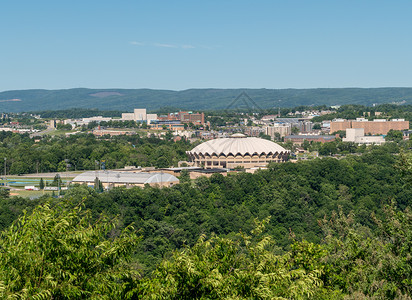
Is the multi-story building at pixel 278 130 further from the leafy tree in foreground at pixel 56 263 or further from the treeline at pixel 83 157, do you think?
the leafy tree in foreground at pixel 56 263

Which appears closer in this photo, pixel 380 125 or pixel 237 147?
pixel 237 147

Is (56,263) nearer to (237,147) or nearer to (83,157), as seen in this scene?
(237,147)

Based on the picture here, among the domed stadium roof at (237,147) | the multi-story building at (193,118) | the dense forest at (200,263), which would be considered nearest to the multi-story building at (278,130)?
the multi-story building at (193,118)

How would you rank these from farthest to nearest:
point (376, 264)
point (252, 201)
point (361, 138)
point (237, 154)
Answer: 1. point (361, 138)
2. point (237, 154)
3. point (252, 201)
4. point (376, 264)

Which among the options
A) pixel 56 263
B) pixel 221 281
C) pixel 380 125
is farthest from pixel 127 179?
pixel 380 125

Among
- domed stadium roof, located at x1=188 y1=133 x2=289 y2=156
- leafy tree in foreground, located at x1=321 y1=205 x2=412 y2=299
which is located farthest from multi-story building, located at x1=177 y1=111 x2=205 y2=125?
leafy tree in foreground, located at x1=321 y1=205 x2=412 y2=299

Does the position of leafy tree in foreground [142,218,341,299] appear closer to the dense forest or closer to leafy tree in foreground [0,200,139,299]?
the dense forest

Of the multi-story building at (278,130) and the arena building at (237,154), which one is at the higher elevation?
the arena building at (237,154)

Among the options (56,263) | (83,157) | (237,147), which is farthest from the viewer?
(83,157)

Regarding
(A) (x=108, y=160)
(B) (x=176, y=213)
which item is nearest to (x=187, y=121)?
(A) (x=108, y=160)
